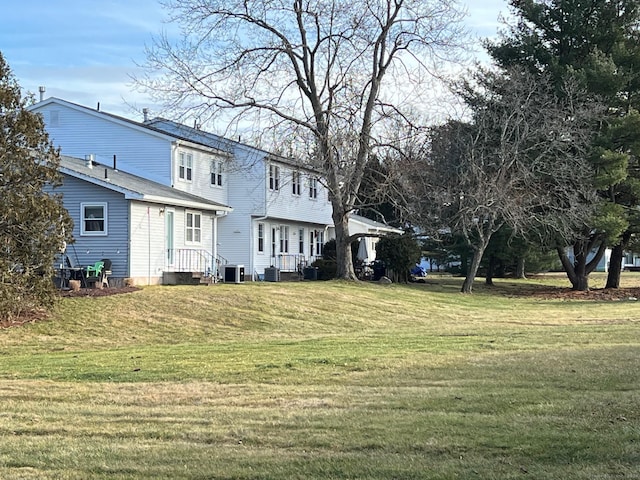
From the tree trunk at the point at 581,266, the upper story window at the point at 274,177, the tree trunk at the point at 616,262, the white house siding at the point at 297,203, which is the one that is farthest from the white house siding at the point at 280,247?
the tree trunk at the point at 616,262

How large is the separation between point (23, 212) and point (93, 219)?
7.94 meters

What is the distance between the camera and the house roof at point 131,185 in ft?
82.4

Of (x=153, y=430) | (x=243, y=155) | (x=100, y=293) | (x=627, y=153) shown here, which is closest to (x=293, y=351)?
(x=153, y=430)

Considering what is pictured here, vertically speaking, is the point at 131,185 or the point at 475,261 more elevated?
the point at 131,185

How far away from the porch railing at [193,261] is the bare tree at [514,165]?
9394 mm

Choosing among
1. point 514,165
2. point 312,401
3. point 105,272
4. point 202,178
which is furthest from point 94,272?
point 514,165

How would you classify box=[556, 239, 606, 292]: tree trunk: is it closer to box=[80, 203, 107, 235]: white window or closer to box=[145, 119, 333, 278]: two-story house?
box=[145, 119, 333, 278]: two-story house

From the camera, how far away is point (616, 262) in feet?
133

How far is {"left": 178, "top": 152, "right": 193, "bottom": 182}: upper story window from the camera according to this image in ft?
104

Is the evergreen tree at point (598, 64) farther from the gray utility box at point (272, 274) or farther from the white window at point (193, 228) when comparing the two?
the white window at point (193, 228)

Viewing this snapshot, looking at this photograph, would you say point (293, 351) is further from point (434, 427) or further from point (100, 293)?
point (100, 293)

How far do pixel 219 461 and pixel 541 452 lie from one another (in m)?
2.59

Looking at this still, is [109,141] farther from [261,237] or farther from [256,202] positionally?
[261,237]

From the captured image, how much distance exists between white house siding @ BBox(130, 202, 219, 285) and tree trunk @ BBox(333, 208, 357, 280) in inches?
299
